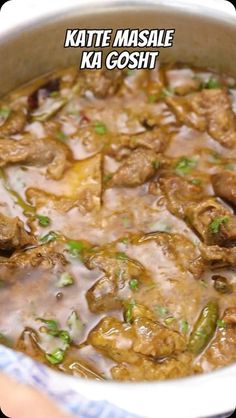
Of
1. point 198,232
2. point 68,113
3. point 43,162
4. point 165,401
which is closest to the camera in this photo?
point 165,401

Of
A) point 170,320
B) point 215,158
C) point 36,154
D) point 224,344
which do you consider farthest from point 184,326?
point 36,154

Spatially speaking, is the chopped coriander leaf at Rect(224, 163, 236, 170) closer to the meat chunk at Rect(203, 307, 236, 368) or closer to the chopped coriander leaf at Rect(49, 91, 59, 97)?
the meat chunk at Rect(203, 307, 236, 368)

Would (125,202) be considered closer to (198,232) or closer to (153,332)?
(198,232)

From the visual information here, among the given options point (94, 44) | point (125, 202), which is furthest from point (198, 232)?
point (94, 44)

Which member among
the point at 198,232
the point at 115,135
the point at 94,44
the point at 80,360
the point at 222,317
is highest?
the point at 94,44

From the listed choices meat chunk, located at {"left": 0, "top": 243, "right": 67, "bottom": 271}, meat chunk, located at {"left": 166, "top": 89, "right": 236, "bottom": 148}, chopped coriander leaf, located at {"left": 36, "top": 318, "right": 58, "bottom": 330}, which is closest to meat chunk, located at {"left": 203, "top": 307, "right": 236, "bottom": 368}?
chopped coriander leaf, located at {"left": 36, "top": 318, "right": 58, "bottom": 330}

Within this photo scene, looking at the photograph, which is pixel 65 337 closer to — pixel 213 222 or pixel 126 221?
pixel 126 221

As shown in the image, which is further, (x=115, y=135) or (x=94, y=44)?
(x=94, y=44)
